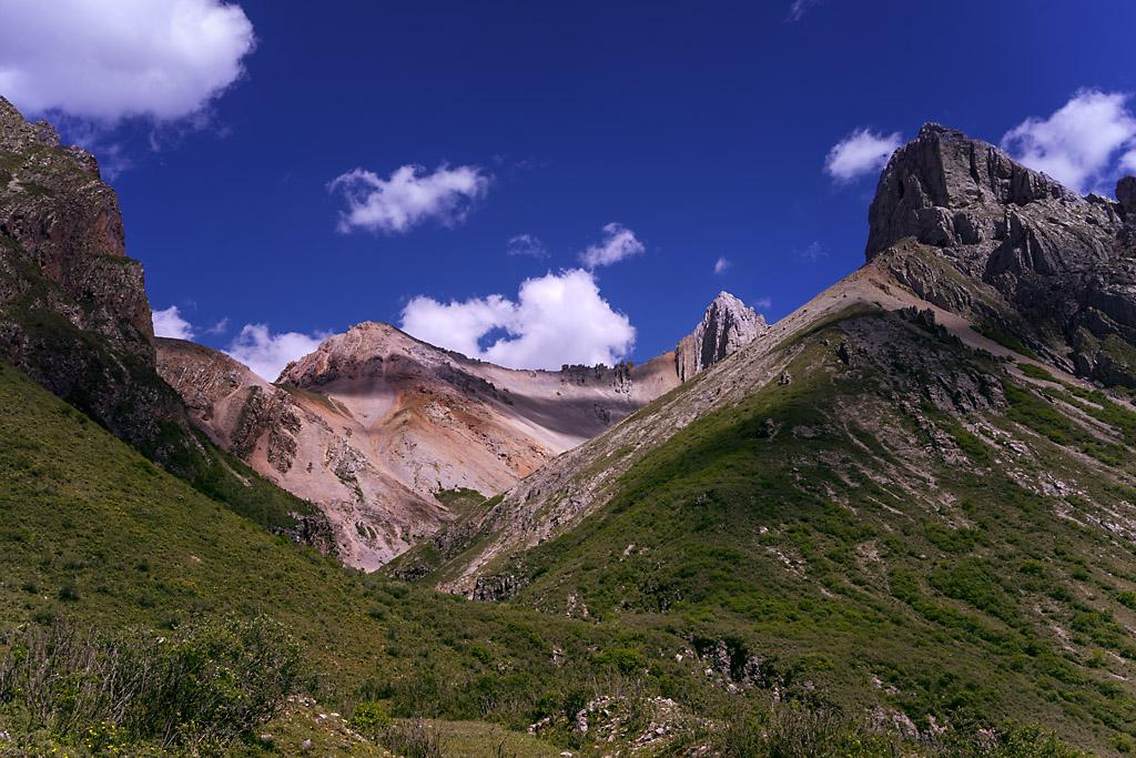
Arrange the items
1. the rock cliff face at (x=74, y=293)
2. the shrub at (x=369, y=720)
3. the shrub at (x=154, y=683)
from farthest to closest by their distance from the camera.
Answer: the rock cliff face at (x=74, y=293), the shrub at (x=369, y=720), the shrub at (x=154, y=683)

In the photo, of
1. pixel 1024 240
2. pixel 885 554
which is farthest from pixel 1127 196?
pixel 885 554

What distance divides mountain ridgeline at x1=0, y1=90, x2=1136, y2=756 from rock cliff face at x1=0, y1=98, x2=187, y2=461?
492 millimetres

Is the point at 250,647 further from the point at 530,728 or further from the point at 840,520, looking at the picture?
the point at 840,520

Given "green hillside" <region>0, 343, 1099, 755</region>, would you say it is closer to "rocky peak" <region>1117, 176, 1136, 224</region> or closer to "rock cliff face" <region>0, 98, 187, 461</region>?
"rock cliff face" <region>0, 98, 187, 461</region>

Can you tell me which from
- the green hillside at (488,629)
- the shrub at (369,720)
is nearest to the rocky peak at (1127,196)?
the green hillside at (488,629)

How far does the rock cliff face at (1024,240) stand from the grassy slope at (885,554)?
2981 centimetres

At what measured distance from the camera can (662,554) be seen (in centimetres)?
6525

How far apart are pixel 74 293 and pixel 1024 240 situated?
463 ft

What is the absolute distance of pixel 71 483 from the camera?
44.7m

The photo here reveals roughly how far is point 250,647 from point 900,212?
162 metres

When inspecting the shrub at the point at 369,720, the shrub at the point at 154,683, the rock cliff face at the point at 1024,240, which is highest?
the rock cliff face at the point at 1024,240

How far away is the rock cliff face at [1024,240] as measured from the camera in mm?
120500

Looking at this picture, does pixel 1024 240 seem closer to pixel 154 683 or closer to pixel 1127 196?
pixel 1127 196

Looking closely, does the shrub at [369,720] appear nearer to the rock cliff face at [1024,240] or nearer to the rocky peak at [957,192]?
the rock cliff face at [1024,240]
